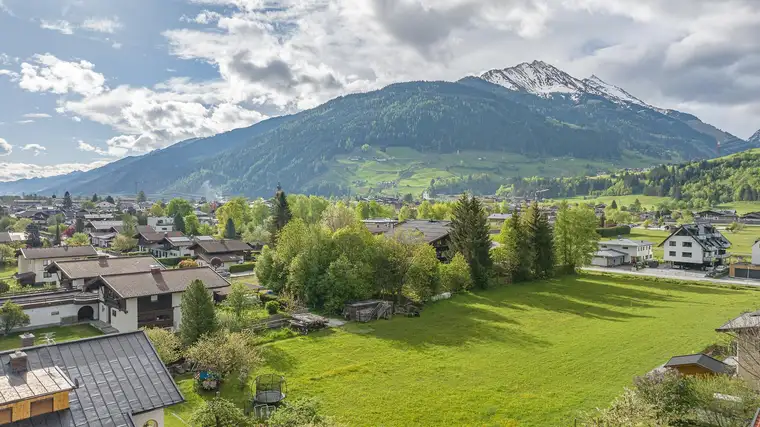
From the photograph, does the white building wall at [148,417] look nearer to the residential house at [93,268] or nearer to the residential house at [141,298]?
the residential house at [141,298]

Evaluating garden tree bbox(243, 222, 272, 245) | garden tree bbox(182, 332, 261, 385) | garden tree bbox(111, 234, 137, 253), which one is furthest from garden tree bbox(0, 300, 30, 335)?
garden tree bbox(243, 222, 272, 245)

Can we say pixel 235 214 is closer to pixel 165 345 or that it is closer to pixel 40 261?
pixel 40 261

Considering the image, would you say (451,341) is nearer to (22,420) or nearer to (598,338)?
(598,338)

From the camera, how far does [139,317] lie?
4462 cm

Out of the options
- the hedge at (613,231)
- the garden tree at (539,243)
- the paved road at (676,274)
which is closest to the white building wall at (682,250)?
the paved road at (676,274)

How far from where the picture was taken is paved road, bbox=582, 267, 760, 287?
239ft

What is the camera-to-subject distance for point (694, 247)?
87500mm

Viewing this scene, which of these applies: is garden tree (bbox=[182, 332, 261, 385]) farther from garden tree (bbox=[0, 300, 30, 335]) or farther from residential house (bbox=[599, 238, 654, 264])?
residential house (bbox=[599, 238, 654, 264])

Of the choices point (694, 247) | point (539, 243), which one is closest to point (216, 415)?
point (539, 243)

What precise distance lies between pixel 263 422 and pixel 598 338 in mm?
29710

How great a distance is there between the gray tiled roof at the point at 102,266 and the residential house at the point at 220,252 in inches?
946

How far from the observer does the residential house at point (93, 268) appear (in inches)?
2126

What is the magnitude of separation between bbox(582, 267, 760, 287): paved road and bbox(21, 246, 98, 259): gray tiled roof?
3225 inches

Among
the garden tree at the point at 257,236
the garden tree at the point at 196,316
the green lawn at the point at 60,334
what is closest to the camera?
the garden tree at the point at 196,316
